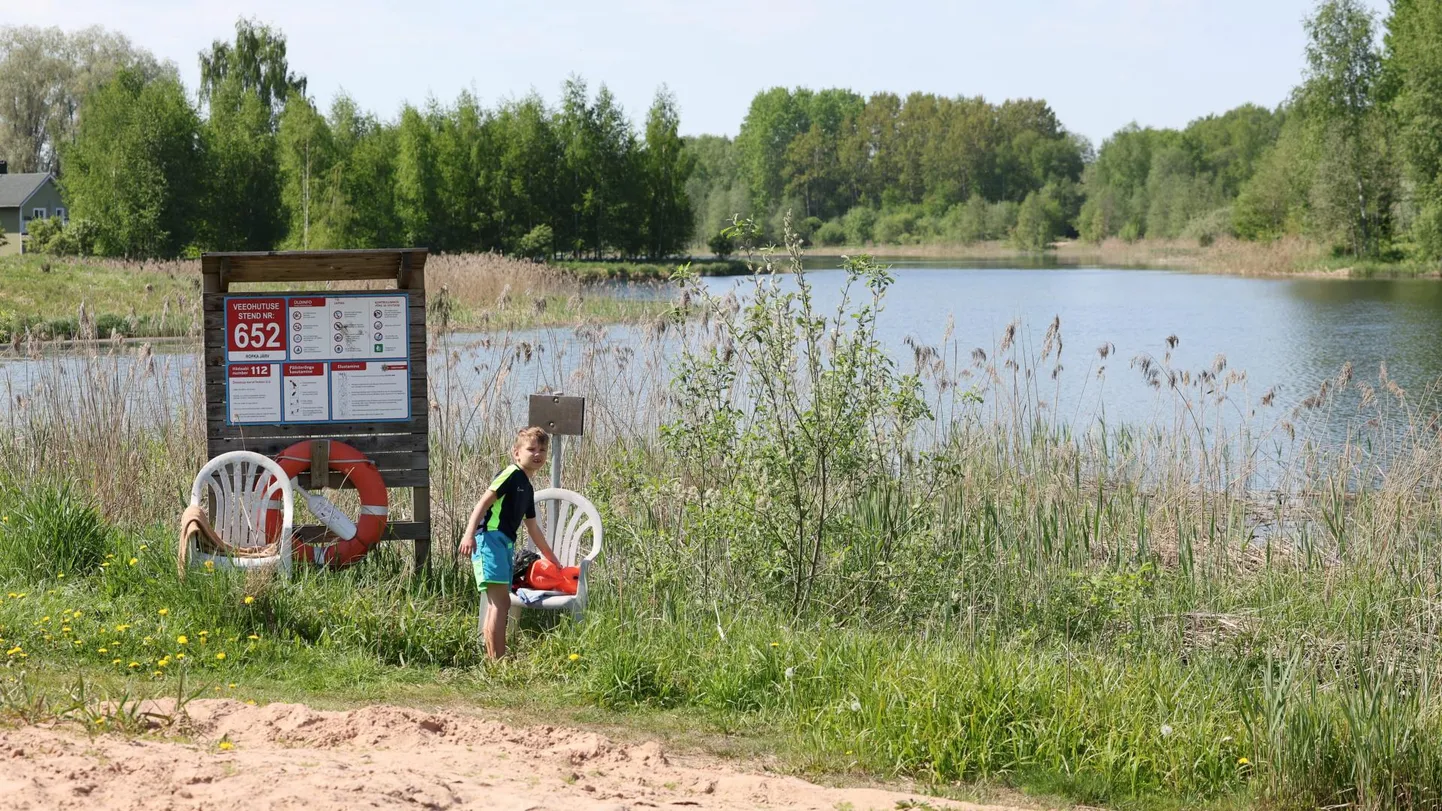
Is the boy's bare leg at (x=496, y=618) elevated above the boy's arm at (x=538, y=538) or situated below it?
below

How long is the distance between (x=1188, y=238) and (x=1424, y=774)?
7525cm

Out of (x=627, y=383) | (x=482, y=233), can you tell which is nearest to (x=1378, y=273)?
(x=482, y=233)

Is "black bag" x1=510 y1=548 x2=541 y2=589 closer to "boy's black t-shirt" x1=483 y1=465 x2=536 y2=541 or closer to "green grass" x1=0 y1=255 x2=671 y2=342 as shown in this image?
"boy's black t-shirt" x1=483 y1=465 x2=536 y2=541

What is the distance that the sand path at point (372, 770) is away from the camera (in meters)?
3.63

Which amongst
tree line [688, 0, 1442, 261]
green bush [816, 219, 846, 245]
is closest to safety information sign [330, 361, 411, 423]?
tree line [688, 0, 1442, 261]

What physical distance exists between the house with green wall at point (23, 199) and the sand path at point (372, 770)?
211 feet

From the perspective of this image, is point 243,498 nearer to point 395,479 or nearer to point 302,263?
point 395,479

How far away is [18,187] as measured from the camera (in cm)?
6419

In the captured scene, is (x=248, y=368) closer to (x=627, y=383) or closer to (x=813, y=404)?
(x=813, y=404)

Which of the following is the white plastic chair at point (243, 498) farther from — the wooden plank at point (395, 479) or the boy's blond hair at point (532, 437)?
the boy's blond hair at point (532, 437)

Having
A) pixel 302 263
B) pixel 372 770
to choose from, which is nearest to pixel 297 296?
pixel 302 263

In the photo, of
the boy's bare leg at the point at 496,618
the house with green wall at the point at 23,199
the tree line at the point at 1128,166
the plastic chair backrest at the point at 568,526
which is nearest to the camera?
the boy's bare leg at the point at 496,618

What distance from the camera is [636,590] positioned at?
258 inches

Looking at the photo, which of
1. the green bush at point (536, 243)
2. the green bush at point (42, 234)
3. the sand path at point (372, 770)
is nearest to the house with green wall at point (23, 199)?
the green bush at point (42, 234)
